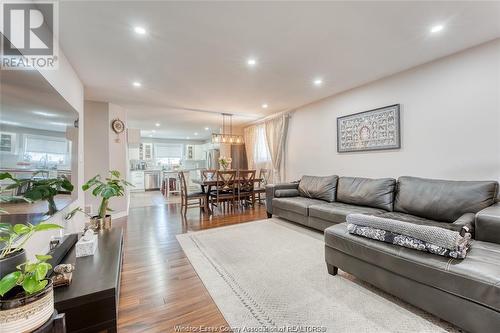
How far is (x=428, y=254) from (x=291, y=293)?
3.44 ft

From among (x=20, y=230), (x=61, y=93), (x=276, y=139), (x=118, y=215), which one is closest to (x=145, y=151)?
(x=118, y=215)

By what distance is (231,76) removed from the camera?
3283mm

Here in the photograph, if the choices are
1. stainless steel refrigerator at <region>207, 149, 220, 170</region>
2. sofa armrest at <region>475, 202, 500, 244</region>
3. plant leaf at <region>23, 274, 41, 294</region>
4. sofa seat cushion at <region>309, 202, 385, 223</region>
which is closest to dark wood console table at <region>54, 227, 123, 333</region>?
plant leaf at <region>23, 274, 41, 294</region>

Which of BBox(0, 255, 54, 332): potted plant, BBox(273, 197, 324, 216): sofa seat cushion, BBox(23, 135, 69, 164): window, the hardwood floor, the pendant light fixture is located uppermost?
the pendant light fixture

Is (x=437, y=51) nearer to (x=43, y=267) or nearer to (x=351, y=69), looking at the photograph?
(x=351, y=69)

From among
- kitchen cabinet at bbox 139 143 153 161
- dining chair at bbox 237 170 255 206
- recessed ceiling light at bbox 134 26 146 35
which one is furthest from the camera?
kitchen cabinet at bbox 139 143 153 161

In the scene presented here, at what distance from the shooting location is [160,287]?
1.94m

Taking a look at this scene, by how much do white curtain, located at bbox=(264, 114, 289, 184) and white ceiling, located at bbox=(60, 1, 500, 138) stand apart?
5.46ft

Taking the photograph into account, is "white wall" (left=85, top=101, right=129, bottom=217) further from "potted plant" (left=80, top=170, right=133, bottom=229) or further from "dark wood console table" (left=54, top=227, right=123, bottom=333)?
"dark wood console table" (left=54, top=227, right=123, bottom=333)

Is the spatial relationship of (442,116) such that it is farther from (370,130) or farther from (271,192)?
(271,192)

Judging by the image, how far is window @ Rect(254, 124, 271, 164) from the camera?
6.34 m

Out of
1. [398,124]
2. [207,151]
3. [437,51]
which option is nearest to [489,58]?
[437,51]

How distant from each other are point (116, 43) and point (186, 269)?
2550 mm

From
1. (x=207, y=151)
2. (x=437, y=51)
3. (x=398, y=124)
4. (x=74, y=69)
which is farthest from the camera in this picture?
(x=207, y=151)
